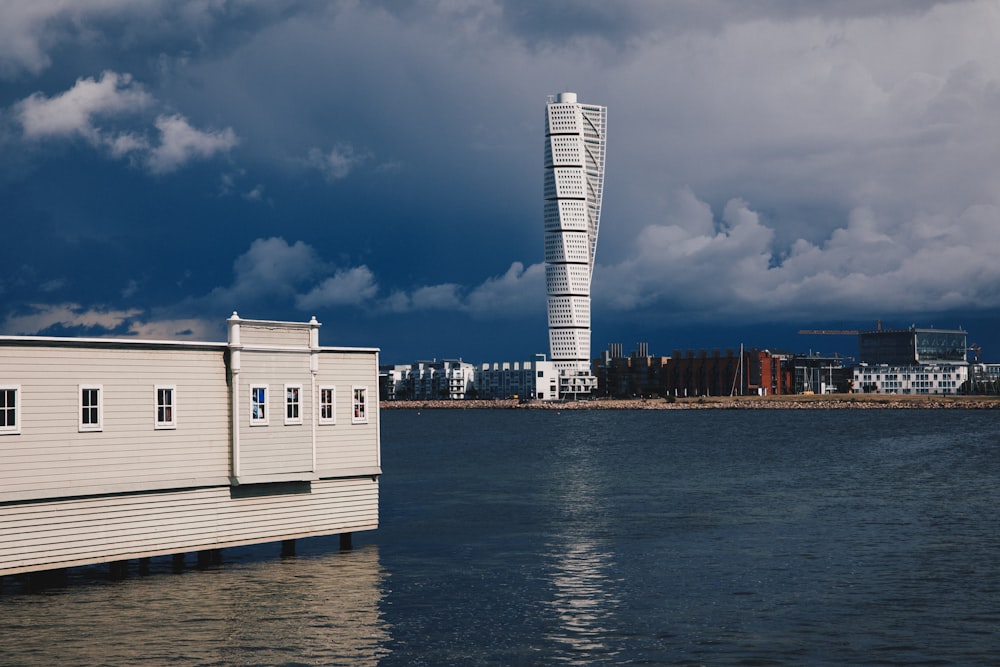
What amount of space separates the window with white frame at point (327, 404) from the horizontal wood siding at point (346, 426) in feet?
0.49

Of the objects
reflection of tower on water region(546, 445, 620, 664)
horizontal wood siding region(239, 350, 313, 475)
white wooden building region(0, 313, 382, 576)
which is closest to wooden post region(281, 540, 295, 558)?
white wooden building region(0, 313, 382, 576)

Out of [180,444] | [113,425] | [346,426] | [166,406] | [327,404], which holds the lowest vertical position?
[180,444]

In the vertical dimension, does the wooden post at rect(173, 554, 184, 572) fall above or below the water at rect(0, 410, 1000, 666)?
above

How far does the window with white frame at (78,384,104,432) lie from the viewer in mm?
32500

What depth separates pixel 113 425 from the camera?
108 ft

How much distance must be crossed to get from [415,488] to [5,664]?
155ft

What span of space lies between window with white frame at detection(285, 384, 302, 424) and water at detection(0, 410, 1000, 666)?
4772mm

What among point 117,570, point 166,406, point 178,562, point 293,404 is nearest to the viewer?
point 166,406

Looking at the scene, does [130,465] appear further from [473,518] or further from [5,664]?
[473,518]

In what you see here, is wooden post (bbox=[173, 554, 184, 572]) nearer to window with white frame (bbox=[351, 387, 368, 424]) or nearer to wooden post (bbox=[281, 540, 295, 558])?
wooden post (bbox=[281, 540, 295, 558])

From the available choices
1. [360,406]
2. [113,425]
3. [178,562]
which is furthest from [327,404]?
[113,425]

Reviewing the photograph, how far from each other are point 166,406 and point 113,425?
182 cm

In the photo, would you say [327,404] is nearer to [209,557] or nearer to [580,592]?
[209,557]

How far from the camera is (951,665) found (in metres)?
25.9
